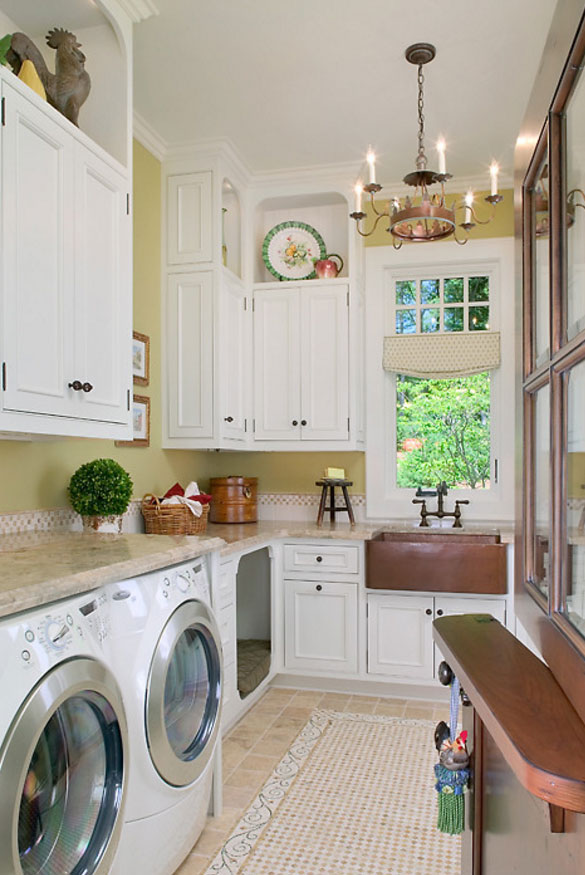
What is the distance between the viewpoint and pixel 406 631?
355cm

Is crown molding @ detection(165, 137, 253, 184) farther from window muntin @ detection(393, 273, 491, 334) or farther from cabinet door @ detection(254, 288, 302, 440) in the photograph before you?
window muntin @ detection(393, 273, 491, 334)

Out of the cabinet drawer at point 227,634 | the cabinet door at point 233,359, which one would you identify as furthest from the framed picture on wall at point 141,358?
the cabinet drawer at point 227,634

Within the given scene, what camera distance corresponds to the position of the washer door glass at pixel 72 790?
4.34 ft

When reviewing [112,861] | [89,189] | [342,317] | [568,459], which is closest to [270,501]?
[342,317]

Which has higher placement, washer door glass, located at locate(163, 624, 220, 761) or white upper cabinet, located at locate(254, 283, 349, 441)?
white upper cabinet, located at locate(254, 283, 349, 441)

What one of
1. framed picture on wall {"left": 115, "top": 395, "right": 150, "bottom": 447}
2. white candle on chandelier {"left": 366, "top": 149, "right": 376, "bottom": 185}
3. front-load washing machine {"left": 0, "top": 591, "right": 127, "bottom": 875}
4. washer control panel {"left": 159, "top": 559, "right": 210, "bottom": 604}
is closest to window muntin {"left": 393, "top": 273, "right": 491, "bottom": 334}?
framed picture on wall {"left": 115, "top": 395, "right": 150, "bottom": 447}

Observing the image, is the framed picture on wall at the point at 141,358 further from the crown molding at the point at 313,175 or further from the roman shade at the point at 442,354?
the roman shade at the point at 442,354

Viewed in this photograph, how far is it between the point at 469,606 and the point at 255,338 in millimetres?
1921

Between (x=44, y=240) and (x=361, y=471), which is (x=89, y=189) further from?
(x=361, y=471)

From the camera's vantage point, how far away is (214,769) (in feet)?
7.79

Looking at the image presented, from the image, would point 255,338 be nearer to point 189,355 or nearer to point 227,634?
point 189,355

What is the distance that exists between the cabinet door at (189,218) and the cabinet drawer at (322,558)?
1.63m

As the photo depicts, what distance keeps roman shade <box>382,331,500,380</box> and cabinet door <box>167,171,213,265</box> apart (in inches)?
51.5

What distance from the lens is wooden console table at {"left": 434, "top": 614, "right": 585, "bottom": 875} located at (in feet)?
2.12
